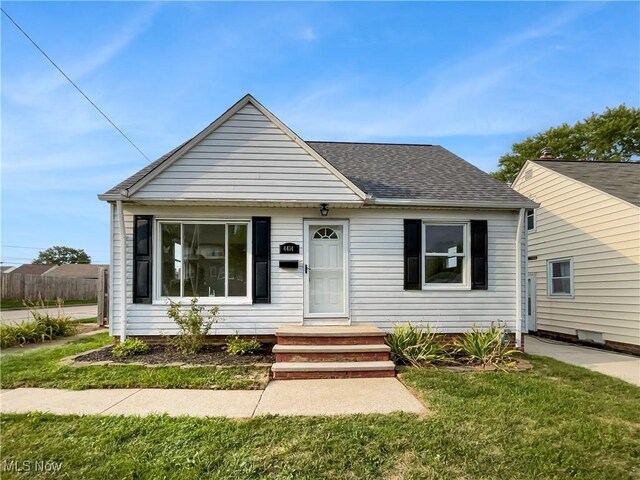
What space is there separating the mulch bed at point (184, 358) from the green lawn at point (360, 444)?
228 cm

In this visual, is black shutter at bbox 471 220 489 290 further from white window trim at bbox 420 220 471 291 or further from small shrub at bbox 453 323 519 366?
small shrub at bbox 453 323 519 366

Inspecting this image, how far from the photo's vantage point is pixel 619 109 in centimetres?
2177

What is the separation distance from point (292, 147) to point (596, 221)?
798 centimetres

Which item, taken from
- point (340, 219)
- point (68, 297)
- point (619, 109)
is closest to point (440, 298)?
point (340, 219)

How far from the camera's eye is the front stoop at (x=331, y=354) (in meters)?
5.51

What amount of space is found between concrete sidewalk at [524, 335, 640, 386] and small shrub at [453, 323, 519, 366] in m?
1.48

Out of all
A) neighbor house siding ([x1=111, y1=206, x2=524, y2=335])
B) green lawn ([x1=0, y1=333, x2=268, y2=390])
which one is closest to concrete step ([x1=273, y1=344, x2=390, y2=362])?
green lawn ([x1=0, y1=333, x2=268, y2=390])

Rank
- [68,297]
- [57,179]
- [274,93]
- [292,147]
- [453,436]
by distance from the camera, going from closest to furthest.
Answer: [453,436] → [292,147] → [274,93] → [57,179] → [68,297]

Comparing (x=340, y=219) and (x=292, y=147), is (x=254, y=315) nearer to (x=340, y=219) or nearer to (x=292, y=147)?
(x=340, y=219)

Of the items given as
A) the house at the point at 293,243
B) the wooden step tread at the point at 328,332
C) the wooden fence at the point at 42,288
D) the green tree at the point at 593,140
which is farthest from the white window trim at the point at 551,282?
the wooden fence at the point at 42,288

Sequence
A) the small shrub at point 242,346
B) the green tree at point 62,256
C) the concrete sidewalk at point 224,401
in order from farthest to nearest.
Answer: the green tree at point 62,256, the small shrub at point 242,346, the concrete sidewalk at point 224,401

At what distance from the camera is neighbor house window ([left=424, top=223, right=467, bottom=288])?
752 centimetres

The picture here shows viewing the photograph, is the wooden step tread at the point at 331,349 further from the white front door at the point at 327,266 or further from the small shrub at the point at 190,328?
the small shrub at the point at 190,328

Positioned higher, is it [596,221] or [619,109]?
[619,109]
